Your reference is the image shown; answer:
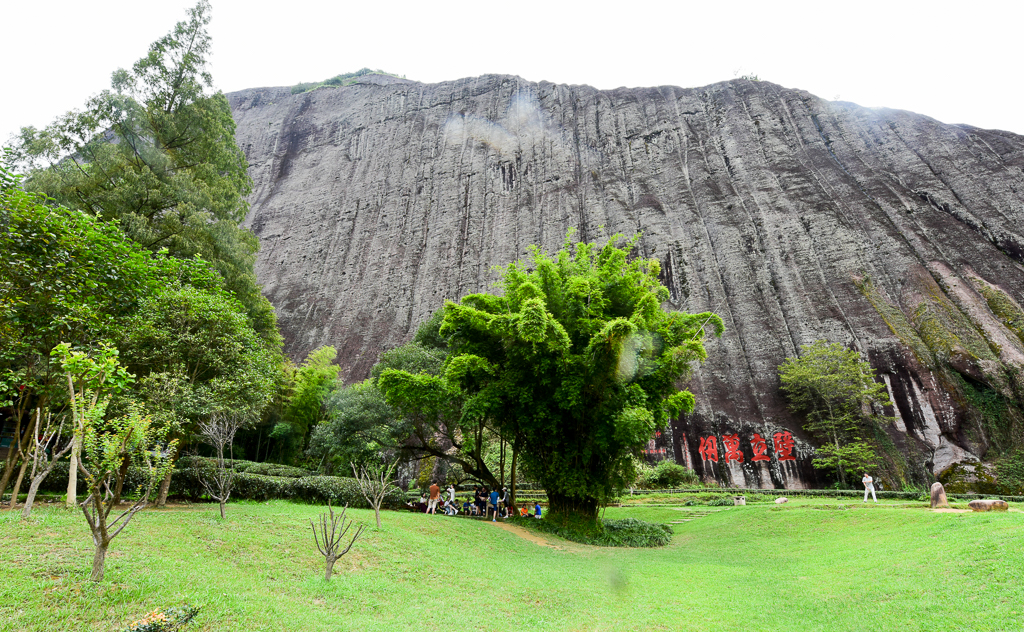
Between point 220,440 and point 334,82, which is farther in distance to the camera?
point 334,82

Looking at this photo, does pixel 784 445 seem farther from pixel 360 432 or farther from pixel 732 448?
pixel 360 432

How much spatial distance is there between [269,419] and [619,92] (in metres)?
39.2

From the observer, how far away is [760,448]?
24.8m

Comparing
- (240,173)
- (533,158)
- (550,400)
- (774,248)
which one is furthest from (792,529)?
(533,158)

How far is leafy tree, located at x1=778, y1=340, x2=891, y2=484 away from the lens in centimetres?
2252

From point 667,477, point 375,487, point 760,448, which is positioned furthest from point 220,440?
point 760,448

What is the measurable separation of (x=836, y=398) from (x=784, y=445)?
A: 3.54 meters

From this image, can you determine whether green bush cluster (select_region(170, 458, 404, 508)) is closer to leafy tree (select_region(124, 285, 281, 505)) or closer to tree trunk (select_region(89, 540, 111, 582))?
leafy tree (select_region(124, 285, 281, 505))

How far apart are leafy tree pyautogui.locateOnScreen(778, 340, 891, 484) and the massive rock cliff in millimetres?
1054

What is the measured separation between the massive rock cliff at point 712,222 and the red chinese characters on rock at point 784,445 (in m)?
0.07

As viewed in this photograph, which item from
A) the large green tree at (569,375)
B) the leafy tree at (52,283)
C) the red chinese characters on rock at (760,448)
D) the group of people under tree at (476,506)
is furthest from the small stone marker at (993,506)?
the leafy tree at (52,283)

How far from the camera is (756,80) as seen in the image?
134 ft

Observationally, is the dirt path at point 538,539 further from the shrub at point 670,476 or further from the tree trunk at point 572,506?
the shrub at point 670,476

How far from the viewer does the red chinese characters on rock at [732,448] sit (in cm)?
2506
